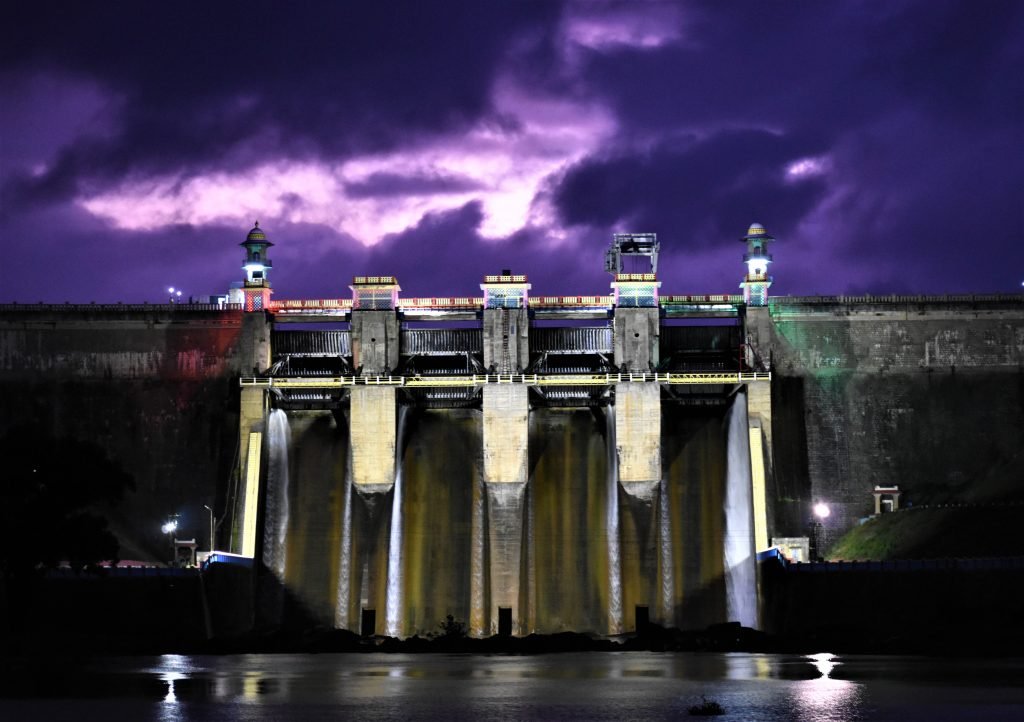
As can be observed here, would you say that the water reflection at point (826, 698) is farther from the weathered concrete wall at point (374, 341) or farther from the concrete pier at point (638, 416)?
the weathered concrete wall at point (374, 341)

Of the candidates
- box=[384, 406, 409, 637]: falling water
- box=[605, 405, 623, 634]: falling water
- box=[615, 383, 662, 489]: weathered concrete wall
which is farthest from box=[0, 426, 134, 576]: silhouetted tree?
box=[615, 383, 662, 489]: weathered concrete wall

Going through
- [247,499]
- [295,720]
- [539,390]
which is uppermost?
[539,390]

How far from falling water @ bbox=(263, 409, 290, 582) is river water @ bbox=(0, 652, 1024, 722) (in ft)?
71.9

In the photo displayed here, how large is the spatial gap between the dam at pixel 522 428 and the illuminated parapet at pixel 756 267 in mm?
166

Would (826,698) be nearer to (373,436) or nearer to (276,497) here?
(373,436)

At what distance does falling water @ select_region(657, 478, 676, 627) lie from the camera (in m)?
→ 91.1

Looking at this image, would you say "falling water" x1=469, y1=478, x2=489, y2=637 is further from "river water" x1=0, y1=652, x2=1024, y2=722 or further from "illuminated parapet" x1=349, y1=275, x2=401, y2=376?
"river water" x1=0, y1=652, x2=1024, y2=722

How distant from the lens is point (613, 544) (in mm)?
92812

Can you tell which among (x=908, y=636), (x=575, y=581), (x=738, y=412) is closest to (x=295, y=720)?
(x=908, y=636)

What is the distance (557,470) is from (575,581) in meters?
7.19

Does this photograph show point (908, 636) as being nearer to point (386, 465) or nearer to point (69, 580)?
point (386, 465)


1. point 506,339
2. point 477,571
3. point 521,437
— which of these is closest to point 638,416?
point 521,437

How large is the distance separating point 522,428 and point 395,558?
10.8 metres

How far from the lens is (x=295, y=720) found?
4450 cm
